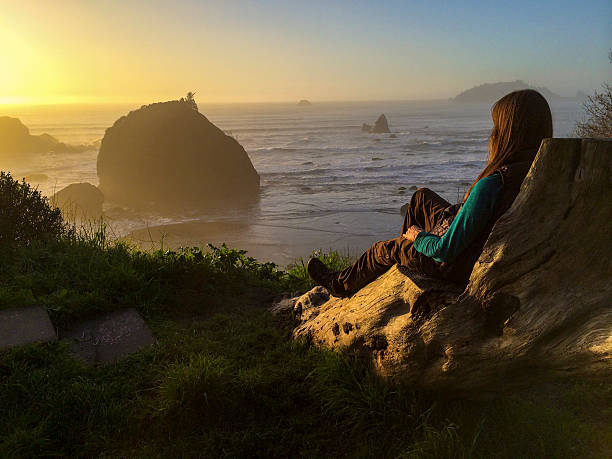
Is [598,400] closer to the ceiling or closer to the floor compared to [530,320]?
closer to the floor

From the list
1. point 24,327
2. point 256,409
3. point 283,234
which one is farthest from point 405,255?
point 283,234

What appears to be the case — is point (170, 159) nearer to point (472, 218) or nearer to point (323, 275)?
point (323, 275)

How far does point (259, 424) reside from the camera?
386 cm

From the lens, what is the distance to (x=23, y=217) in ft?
26.2

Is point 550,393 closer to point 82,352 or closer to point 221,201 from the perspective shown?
point 82,352

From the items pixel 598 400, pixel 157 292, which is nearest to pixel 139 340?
pixel 157 292

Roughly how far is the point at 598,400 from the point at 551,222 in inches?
89.2

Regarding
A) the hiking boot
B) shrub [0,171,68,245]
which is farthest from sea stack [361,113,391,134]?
the hiking boot

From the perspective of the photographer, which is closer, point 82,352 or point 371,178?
point 82,352

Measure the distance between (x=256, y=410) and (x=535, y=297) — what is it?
2431 mm

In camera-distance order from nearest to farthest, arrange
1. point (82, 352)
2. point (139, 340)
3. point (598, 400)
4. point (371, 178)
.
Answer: point (598, 400) < point (82, 352) < point (139, 340) < point (371, 178)

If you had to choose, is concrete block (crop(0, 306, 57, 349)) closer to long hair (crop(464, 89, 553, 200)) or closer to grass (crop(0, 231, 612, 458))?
grass (crop(0, 231, 612, 458))

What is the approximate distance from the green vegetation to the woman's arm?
51.1 inches

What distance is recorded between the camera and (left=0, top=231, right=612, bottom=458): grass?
3574 mm
